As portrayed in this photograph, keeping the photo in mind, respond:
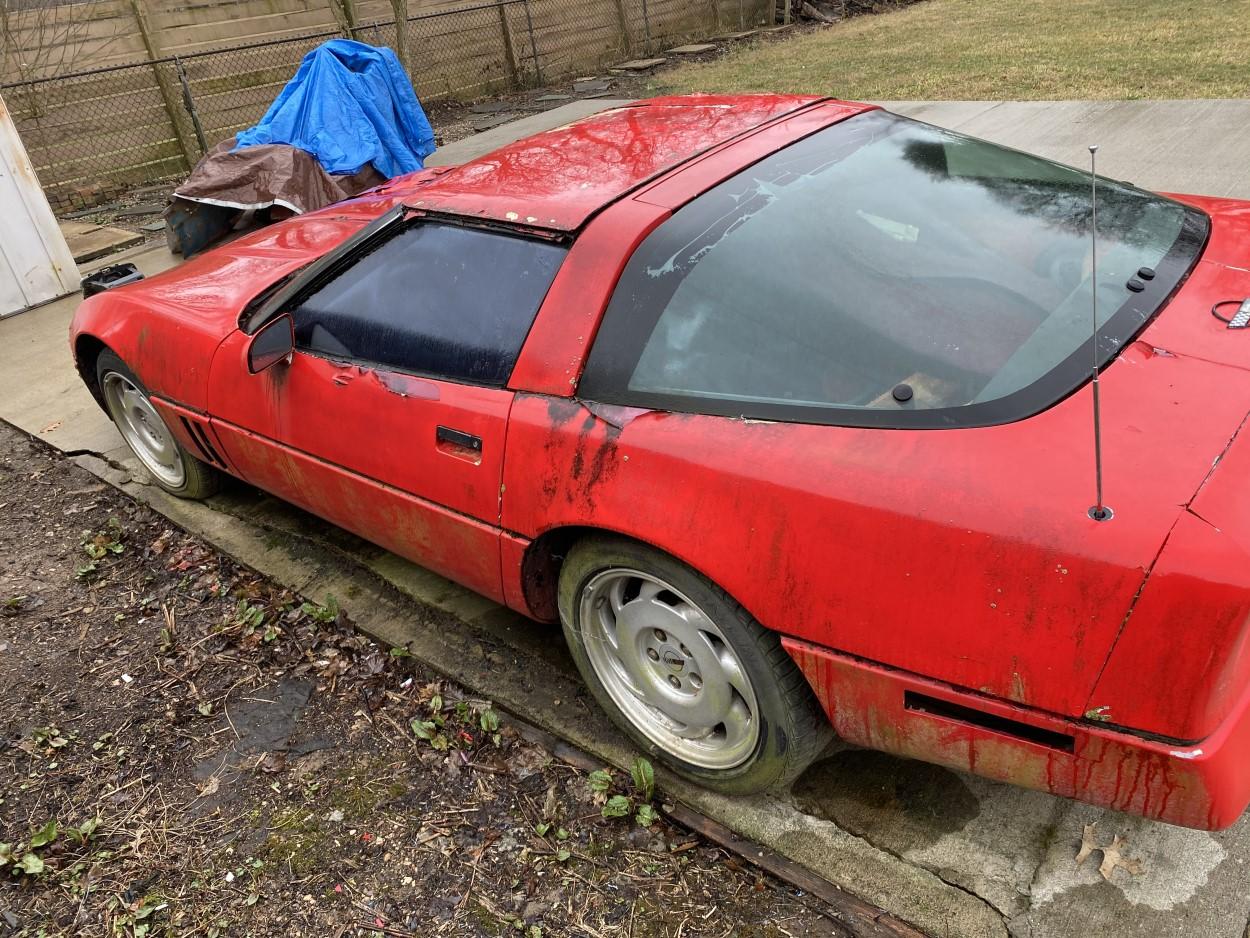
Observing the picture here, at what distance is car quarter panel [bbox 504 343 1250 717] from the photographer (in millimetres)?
1398

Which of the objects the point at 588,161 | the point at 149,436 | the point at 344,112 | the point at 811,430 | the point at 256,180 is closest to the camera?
the point at 811,430

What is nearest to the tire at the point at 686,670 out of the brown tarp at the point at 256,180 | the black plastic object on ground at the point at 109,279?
the black plastic object on ground at the point at 109,279

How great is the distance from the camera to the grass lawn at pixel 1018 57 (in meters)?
8.12

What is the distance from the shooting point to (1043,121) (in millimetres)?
7094

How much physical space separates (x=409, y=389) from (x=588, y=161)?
81 cm

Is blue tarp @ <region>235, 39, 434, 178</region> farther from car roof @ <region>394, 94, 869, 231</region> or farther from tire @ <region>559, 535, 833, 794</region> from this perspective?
tire @ <region>559, 535, 833, 794</region>

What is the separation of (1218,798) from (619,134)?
7.20ft

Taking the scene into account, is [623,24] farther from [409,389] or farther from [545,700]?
[545,700]

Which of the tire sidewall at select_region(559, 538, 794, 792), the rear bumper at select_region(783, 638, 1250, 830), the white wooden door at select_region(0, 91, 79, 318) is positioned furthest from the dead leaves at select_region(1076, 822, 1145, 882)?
the white wooden door at select_region(0, 91, 79, 318)

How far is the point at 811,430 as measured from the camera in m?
1.69

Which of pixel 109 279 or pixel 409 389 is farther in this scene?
pixel 109 279

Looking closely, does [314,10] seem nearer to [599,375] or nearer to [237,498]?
[237,498]

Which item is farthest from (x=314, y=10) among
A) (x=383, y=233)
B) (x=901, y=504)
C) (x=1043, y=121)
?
(x=901, y=504)

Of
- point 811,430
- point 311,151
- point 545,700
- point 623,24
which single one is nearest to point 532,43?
point 623,24
